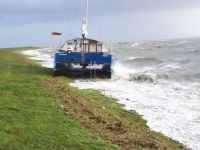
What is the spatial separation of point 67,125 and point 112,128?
1335 mm

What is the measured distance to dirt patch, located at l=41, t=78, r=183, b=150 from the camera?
462 inches

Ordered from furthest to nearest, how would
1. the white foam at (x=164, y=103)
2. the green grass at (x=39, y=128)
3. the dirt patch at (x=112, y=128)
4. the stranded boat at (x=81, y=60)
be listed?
Result: the stranded boat at (x=81, y=60) → the white foam at (x=164, y=103) → the dirt patch at (x=112, y=128) → the green grass at (x=39, y=128)

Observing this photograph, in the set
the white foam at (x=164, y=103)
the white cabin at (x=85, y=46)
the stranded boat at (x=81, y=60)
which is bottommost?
the white foam at (x=164, y=103)

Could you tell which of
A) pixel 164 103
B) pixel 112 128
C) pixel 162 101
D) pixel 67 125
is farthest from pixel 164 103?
pixel 67 125

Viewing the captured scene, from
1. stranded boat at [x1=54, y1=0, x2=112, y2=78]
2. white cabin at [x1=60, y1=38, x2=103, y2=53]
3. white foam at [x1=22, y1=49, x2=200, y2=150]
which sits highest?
white cabin at [x1=60, y1=38, x2=103, y2=53]

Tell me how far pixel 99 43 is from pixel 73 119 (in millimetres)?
16814

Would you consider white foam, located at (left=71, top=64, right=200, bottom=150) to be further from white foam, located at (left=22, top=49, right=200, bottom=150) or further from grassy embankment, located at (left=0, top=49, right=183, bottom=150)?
grassy embankment, located at (left=0, top=49, right=183, bottom=150)

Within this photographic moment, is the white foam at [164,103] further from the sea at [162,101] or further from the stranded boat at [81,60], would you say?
the stranded boat at [81,60]

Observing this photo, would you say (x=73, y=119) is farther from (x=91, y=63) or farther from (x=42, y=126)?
(x=91, y=63)

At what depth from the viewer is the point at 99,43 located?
30.0 meters

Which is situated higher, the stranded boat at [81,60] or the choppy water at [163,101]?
the stranded boat at [81,60]

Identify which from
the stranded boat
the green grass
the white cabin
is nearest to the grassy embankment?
the green grass

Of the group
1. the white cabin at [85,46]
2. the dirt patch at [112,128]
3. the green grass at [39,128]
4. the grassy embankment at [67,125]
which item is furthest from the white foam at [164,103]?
the white cabin at [85,46]

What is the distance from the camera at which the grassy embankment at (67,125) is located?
11.3 m
